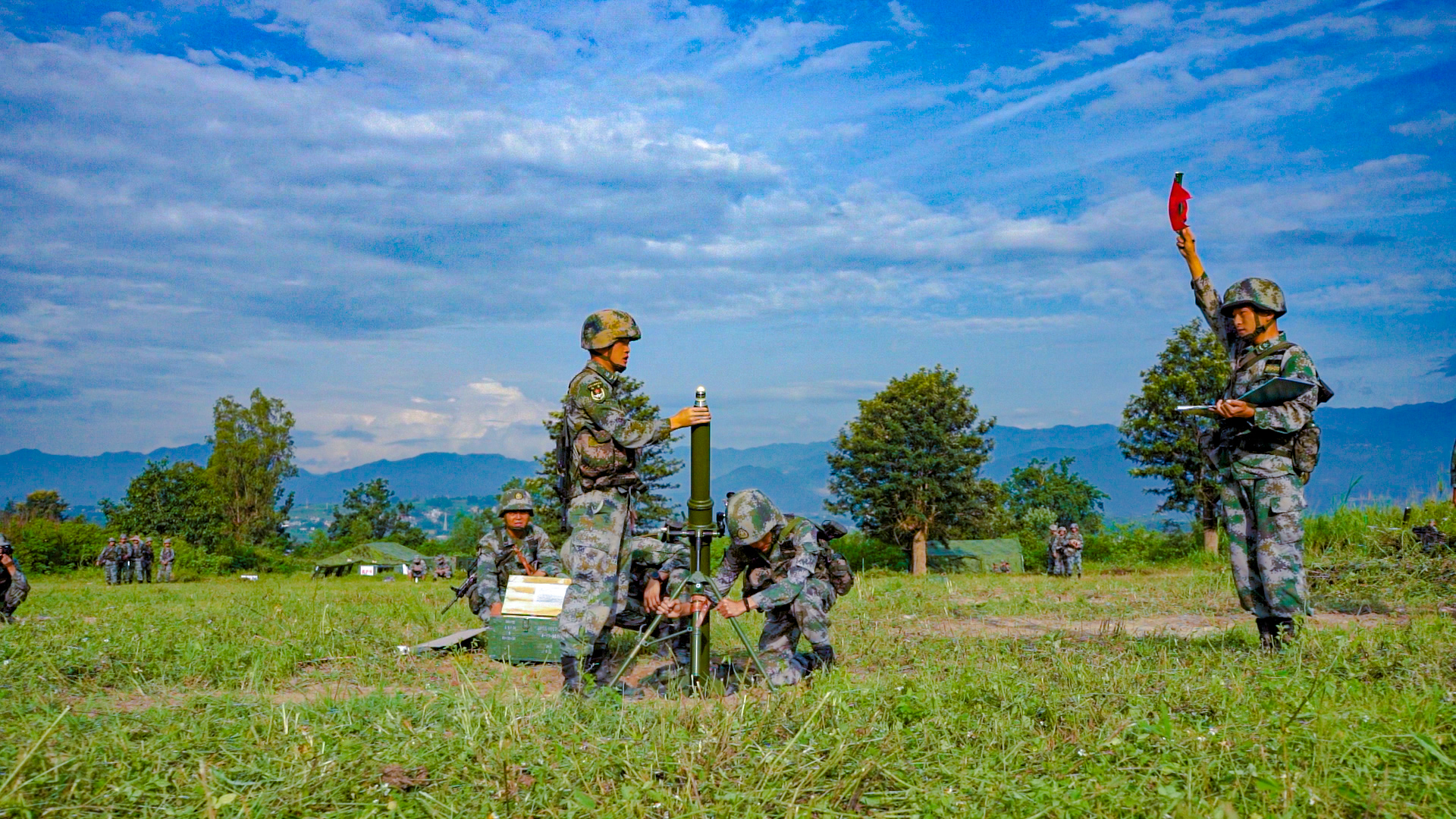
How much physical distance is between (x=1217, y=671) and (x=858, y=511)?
3164 centimetres

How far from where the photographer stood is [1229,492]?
742 centimetres

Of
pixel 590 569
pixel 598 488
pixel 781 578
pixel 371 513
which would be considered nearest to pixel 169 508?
pixel 371 513

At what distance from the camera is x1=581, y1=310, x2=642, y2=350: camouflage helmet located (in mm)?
6930

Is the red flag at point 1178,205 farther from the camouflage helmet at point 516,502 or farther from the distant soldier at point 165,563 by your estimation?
the distant soldier at point 165,563

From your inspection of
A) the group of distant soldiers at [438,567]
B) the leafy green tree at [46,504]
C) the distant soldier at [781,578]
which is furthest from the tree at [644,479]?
the leafy green tree at [46,504]

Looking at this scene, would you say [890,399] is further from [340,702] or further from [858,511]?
[340,702]

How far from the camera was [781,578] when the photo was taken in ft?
22.6

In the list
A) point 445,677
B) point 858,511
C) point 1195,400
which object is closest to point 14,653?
point 445,677

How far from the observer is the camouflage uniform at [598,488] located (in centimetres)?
650

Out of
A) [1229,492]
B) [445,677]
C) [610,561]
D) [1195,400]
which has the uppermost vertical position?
[1195,400]

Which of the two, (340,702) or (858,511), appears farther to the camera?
(858,511)

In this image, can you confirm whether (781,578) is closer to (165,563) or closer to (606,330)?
(606,330)

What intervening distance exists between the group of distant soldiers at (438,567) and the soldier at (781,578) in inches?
1304

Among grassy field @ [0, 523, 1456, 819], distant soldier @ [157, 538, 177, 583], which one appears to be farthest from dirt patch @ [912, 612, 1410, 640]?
distant soldier @ [157, 538, 177, 583]
